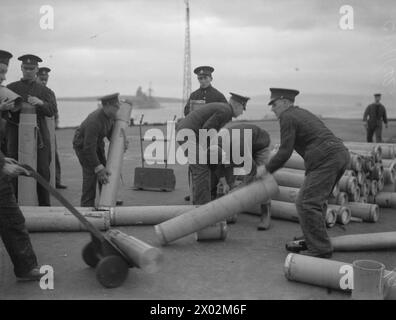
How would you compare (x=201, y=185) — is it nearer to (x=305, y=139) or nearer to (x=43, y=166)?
(x=305, y=139)

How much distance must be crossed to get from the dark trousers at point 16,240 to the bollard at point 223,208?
5.30 ft

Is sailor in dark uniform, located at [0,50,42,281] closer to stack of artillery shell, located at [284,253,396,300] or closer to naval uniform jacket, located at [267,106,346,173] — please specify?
stack of artillery shell, located at [284,253,396,300]

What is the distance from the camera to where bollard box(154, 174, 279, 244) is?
5.32 meters

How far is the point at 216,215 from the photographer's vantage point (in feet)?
17.6

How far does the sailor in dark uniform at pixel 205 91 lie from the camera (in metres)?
8.04

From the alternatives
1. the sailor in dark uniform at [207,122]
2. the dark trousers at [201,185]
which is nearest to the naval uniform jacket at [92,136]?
the sailor in dark uniform at [207,122]

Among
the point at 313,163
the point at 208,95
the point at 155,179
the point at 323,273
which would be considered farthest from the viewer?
the point at 155,179

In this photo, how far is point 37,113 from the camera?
22.1 feet

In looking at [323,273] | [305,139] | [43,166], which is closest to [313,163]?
[305,139]

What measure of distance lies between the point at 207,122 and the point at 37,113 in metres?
2.58

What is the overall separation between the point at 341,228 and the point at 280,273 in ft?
6.74

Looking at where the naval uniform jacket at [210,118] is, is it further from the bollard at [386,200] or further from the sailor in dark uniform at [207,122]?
the bollard at [386,200]
